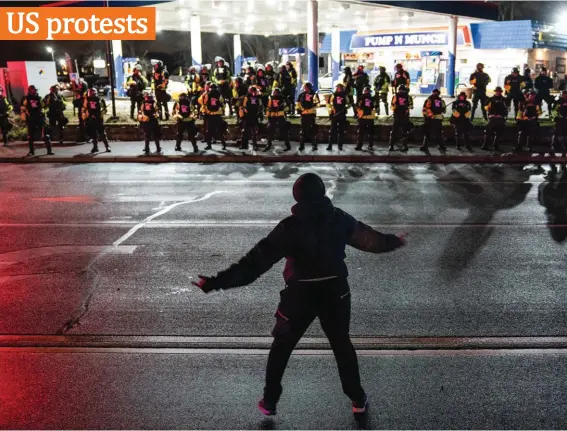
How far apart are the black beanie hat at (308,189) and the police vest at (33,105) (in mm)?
16201

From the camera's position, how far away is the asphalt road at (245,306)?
4395 millimetres

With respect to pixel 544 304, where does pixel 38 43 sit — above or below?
above

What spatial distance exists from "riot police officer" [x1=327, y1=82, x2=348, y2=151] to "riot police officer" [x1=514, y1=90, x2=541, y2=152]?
17.0ft

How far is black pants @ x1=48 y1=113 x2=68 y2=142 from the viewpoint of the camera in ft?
67.5

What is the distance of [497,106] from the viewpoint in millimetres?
17250

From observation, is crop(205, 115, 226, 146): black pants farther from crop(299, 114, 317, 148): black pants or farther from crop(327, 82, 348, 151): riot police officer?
crop(327, 82, 348, 151): riot police officer

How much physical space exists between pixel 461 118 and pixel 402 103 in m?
1.93

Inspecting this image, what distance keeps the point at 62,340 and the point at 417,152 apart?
45.0ft

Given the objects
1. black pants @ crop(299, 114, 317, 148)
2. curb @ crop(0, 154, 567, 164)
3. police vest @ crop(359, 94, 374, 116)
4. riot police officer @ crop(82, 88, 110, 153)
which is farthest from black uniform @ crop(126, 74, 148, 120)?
police vest @ crop(359, 94, 374, 116)

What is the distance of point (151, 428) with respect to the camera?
4129mm

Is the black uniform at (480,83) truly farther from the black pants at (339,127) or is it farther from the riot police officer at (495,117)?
the black pants at (339,127)

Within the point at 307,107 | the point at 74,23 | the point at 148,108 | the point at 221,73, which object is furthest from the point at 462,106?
the point at 74,23

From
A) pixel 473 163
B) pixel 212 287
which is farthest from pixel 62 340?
pixel 473 163

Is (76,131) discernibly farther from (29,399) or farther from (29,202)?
(29,399)
